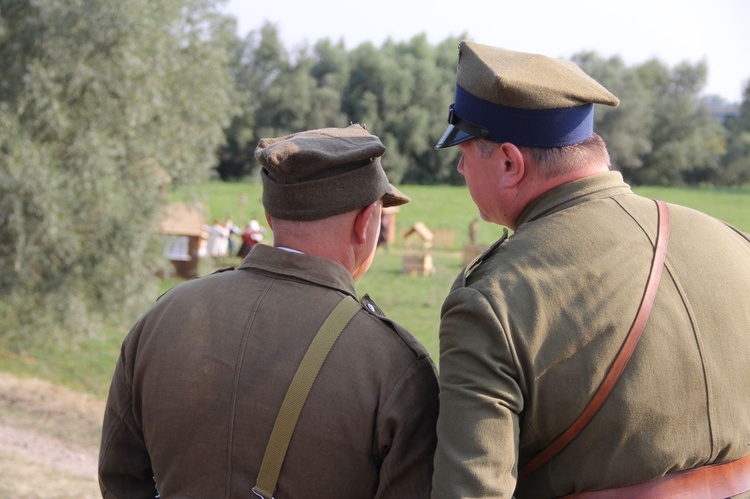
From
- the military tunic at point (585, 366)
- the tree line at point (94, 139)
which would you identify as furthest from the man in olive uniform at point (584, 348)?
the tree line at point (94, 139)

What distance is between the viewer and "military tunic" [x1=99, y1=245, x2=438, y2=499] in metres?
2.05

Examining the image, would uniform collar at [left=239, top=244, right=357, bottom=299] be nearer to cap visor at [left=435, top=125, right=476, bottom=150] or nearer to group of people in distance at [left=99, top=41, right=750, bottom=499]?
group of people in distance at [left=99, top=41, right=750, bottom=499]

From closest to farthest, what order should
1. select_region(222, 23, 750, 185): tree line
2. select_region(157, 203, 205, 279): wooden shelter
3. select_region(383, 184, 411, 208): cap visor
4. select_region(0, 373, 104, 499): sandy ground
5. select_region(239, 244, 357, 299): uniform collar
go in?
1. select_region(239, 244, 357, 299): uniform collar
2. select_region(383, 184, 411, 208): cap visor
3. select_region(0, 373, 104, 499): sandy ground
4. select_region(157, 203, 205, 279): wooden shelter
5. select_region(222, 23, 750, 185): tree line

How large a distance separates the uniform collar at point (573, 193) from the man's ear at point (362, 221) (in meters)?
0.44

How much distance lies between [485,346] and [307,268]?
1.83 feet

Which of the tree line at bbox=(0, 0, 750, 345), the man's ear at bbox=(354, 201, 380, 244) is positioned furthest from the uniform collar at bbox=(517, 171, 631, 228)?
the tree line at bbox=(0, 0, 750, 345)

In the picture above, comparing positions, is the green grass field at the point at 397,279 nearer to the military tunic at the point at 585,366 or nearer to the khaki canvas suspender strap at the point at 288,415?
the khaki canvas suspender strap at the point at 288,415

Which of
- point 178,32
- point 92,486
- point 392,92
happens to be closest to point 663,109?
point 392,92

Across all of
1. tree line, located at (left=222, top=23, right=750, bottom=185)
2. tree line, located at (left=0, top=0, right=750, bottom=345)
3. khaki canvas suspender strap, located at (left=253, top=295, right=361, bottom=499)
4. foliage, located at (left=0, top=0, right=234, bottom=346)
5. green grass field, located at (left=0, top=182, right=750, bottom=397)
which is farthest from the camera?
tree line, located at (left=222, top=23, right=750, bottom=185)

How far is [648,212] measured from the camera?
2.10 metres

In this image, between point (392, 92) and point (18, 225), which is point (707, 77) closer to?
point (392, 92)

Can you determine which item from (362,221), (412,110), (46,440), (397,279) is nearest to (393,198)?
(362,221)

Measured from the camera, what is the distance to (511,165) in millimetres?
2160

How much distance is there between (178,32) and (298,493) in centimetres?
1526
